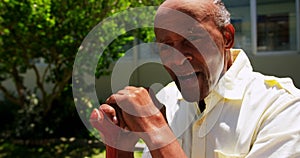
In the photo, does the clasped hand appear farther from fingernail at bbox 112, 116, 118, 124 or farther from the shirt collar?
the shirt collar

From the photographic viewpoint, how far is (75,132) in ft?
24.9

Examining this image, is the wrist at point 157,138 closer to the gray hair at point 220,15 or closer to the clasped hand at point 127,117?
the clasped hand at point 127,117

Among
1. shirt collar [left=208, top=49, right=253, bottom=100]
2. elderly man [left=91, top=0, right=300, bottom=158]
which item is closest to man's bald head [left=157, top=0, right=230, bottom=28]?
elderly man [left=91, top=0, right=300, bottom=158]

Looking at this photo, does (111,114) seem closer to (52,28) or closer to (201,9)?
(201,9)

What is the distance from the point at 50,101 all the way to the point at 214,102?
6.55m

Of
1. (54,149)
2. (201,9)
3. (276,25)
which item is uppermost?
(201,9)

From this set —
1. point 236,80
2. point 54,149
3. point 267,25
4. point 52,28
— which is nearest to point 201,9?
point 236,80

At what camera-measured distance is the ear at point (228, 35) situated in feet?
3.65

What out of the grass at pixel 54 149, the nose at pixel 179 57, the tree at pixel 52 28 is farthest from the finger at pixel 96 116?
the grass at pixel 54 149

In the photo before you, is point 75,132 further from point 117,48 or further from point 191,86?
point 191,86

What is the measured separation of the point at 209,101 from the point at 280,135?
27cm

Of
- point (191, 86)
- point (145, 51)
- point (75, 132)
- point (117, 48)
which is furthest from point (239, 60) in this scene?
point (75, 132)

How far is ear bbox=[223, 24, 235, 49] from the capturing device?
3.65 ft

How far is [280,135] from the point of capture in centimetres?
98
